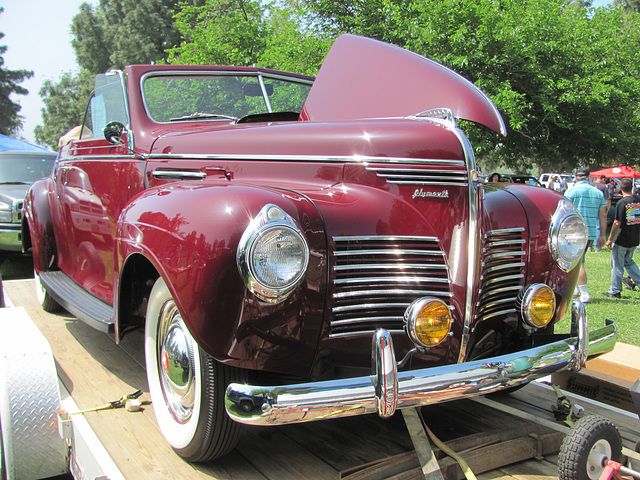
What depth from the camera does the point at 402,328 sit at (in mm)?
1848

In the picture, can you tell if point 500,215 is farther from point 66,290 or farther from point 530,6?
point 530,6

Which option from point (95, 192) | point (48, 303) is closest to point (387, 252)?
point (95, 192)

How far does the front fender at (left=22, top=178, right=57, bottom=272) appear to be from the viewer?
3771 mm

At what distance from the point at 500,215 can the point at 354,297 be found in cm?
78

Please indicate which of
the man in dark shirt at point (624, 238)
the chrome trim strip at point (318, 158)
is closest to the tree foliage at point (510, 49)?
the man in dark shirt at point (624, 238)

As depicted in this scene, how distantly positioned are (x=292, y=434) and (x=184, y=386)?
1.59ft

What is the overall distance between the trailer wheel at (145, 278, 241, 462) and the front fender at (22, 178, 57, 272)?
1.98m

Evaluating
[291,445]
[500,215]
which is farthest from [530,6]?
[291,445]

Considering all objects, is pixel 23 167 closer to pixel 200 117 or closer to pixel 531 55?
pixel 200 117

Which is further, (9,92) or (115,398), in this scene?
(9,92)

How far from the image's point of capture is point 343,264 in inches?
70.8

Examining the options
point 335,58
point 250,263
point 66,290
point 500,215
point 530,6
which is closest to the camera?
point 250,263

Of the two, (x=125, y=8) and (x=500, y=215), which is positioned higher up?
(x=125, y=8)

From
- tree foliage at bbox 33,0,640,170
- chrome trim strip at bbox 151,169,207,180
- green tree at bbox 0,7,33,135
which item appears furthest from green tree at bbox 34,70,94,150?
chrome trim strip at bbox 151,169,207,180
